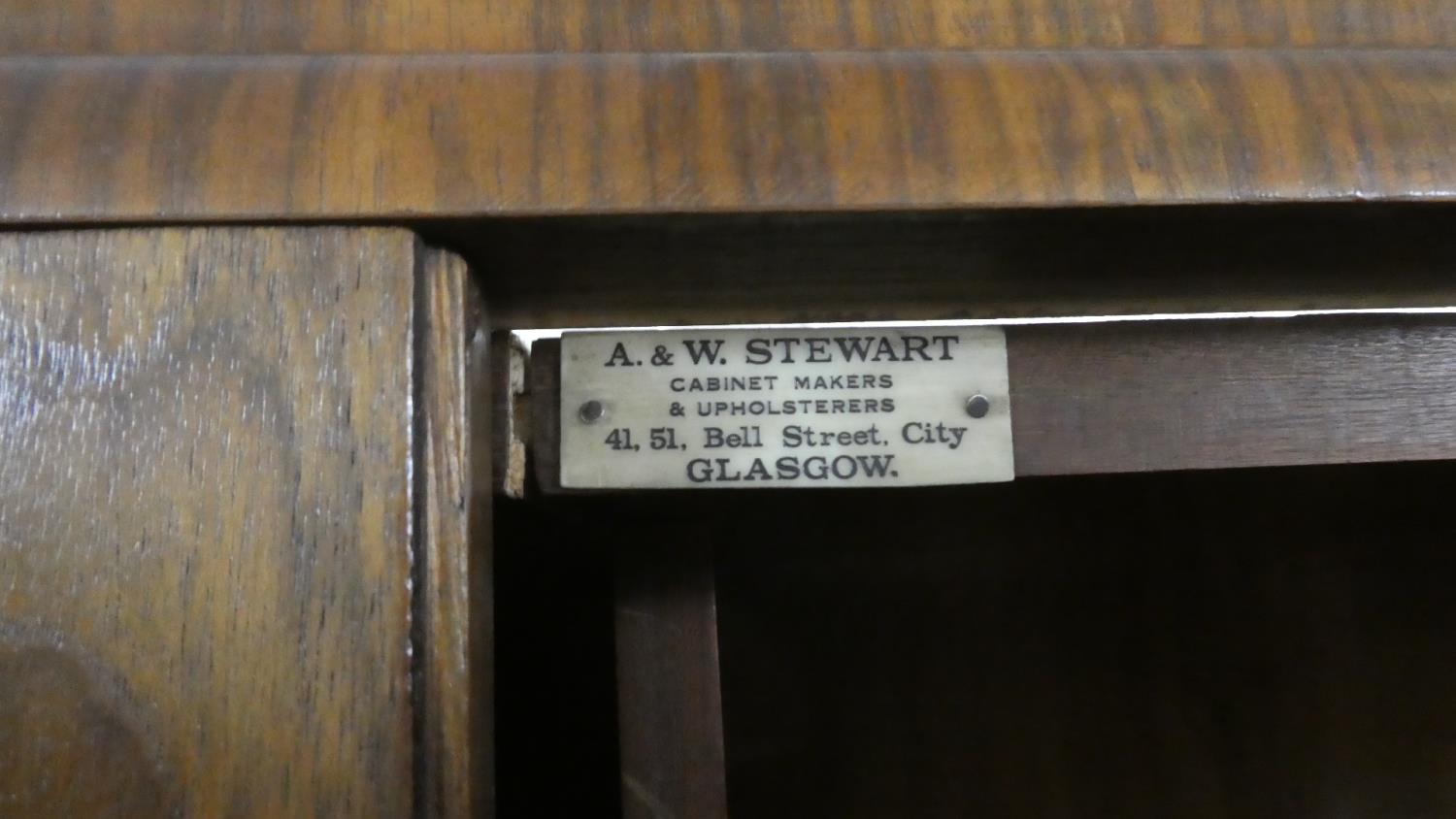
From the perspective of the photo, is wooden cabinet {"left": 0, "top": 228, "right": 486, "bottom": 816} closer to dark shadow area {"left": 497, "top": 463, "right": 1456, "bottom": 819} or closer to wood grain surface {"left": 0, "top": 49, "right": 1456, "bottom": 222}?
wood grain surface {"left": 0, "top": 49, "right": 1456, "bottom": 222}

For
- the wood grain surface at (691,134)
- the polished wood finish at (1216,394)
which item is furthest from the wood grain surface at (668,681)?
the wood grain surface at (691,134)

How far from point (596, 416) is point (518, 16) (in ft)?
0.55

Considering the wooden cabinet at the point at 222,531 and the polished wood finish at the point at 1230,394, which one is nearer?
the wooden cabinet at the point at 222,531

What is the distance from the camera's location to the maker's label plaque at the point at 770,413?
1.35ft

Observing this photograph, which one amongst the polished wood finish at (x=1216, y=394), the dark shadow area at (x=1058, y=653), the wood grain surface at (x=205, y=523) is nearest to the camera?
the wood grain surface at (x=205, y=523)

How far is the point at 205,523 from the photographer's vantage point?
338mm

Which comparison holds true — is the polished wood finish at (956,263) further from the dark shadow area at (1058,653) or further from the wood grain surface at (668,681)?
the dark shadow area at (1058,653)

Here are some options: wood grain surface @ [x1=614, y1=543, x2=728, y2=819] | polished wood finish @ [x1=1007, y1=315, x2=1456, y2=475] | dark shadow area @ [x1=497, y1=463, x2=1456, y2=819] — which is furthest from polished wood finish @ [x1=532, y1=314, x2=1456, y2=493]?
dark shadow area @ [x1=497, y1=463, x2=1456, y2=819]

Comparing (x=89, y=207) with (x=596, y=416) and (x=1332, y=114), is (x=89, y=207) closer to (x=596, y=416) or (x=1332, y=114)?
(x=596, y=416)

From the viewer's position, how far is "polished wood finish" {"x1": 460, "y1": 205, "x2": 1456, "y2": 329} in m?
0.38

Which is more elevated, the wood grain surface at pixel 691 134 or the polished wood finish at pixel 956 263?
the wood grain surface at pixel 691 134

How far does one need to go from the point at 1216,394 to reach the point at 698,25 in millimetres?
Result: 279

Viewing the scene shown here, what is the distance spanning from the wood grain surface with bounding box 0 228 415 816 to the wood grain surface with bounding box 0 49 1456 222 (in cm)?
2

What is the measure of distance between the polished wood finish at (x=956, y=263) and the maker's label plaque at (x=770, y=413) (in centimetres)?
2
